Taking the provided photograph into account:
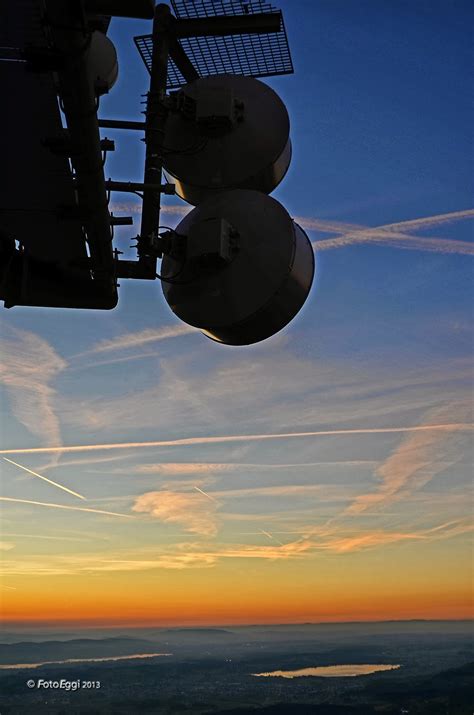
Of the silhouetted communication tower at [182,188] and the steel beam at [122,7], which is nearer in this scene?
the steel beam at [122,7]

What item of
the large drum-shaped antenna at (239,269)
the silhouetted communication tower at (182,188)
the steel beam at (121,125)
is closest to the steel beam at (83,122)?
the silhouetted communication tower at (182,188)

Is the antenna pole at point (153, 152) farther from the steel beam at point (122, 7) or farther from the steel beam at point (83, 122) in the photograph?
the steel beam at point (122, 7)

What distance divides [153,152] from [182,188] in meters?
1.96

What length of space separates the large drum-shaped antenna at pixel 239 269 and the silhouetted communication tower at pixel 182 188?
0.8 inches

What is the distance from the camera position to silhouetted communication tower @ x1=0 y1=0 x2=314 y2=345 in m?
8.45

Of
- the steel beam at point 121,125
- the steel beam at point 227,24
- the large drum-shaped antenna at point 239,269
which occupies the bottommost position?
the large drum-shaped antenna at point 239,269

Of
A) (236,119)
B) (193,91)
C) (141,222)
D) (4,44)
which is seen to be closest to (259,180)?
(236,119)

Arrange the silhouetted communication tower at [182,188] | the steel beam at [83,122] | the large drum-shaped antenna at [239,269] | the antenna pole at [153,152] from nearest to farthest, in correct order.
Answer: the steel beam at [83,122] → the silhouetted communication tower at [182,188] → the antenna pole at [153,152] → the large drum-shaped antenna at [239,269]

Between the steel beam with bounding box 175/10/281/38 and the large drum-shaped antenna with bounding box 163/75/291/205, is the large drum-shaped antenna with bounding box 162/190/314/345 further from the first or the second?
the steel beam with bounding box 175/10/281/38

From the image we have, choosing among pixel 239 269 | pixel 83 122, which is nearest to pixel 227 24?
pixel 239 269

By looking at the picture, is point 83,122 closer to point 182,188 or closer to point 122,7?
point 122,7

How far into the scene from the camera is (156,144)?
9.72 metres

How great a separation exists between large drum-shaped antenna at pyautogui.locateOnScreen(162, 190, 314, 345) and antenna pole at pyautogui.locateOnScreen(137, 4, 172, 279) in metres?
0.58

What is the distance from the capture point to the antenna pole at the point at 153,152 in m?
9.56
